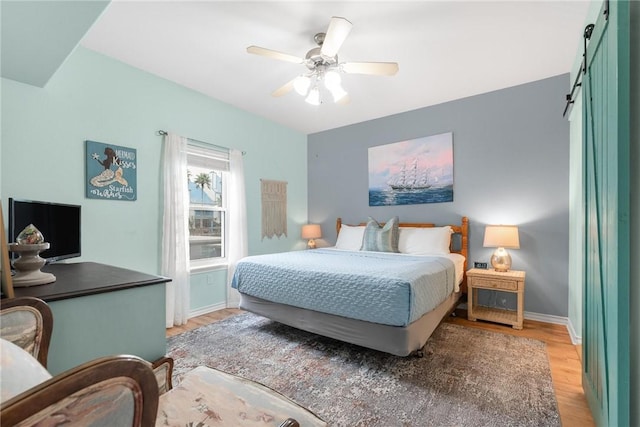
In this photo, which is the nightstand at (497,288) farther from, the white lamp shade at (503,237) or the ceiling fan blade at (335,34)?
the ceiling fan blade at (335,34)

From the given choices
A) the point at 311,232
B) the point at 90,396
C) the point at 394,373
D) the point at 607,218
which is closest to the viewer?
the point at 90,396

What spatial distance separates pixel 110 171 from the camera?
8.97 feet

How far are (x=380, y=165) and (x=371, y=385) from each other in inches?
123

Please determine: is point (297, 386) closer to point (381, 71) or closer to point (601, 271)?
point (601, 271)

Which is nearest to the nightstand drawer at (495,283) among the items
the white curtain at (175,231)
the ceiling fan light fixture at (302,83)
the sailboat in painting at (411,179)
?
the sailboat in painting at (411,179)

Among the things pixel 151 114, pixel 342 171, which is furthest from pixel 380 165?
pixel 151 114

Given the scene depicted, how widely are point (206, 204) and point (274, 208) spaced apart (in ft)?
3.58

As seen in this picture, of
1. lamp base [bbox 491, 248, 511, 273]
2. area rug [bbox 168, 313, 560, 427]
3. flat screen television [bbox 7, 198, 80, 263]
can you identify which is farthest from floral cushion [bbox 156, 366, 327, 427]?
lamp base [bbox 491, 248, 511, 273]

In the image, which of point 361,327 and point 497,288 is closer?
point 361,327

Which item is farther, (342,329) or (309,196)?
(309,196)

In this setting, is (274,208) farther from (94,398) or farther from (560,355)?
(94,398)

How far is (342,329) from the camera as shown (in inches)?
93.9

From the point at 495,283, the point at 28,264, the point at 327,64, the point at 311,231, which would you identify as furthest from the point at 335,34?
the point at 311,231

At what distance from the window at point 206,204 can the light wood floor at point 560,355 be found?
0.77 meters
